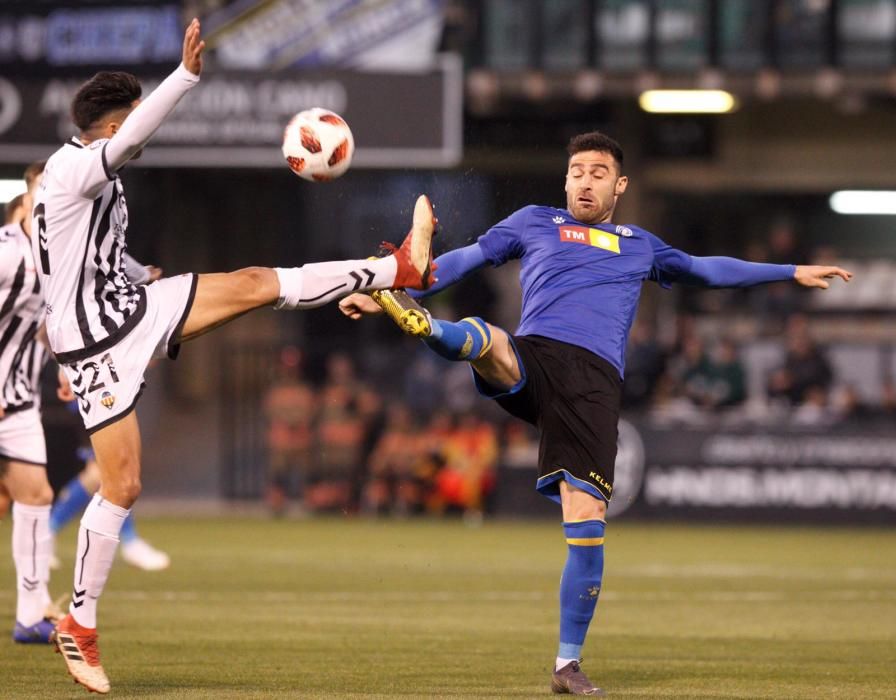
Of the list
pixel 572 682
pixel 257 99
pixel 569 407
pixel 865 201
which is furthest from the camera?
pixel 865 201

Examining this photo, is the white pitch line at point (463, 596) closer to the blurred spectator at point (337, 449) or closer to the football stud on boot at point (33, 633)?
the football stud on boot at point (33, 633)

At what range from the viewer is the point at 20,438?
26.6 feet

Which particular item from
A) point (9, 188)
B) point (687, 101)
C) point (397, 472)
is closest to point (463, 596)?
point (397, 472)

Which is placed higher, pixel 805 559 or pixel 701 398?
pixel 701 398

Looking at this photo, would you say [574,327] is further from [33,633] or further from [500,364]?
[33,633]

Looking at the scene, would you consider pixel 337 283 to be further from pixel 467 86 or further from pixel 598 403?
pixel 467 86

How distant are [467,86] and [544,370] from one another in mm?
13939

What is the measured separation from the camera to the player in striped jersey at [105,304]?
6.26 m

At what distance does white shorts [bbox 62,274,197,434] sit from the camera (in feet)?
20.5

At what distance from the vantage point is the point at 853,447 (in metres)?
17.0

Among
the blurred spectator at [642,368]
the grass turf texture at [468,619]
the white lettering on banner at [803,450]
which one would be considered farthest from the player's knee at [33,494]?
the blurred spectator at [642,368]

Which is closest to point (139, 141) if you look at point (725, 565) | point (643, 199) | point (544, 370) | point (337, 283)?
point (337, 283)

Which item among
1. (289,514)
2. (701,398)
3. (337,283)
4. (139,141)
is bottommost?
(289,514)

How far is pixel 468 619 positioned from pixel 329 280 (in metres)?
3.45
